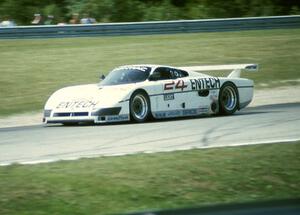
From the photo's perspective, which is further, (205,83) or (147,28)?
(147,28)

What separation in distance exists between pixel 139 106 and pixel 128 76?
2.49 feet

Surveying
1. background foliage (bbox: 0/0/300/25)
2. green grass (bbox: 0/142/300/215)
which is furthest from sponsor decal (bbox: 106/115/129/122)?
background foliage (bbox: 0/0/300/25)

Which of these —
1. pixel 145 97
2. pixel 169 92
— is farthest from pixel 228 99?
pixel 145 97

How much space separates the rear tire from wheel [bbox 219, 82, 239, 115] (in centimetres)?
220

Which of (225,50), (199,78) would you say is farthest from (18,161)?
(225,50)

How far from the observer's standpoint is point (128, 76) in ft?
51.0

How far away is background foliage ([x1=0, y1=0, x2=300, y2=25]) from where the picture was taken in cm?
4003

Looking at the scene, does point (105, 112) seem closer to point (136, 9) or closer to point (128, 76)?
point (128, 76)

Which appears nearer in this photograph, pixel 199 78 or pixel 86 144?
pixel 86 144

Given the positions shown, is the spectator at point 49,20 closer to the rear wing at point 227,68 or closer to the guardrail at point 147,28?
the guardrail at point 147,28

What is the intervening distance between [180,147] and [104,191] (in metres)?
3.61

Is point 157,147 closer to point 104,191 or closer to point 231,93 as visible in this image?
point 104,191

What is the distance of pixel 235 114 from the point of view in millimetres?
16984

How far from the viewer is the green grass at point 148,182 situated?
7195 mm
